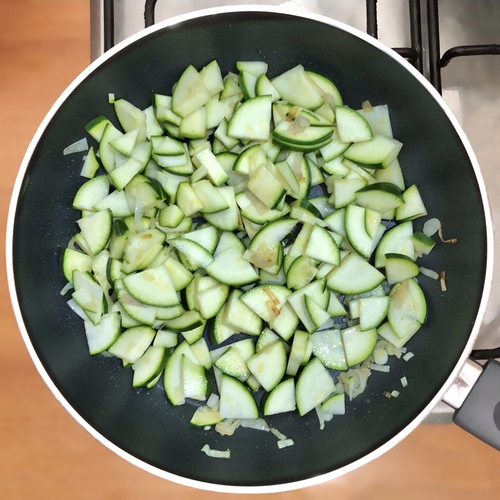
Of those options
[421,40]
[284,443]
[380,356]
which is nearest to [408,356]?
[380,356]

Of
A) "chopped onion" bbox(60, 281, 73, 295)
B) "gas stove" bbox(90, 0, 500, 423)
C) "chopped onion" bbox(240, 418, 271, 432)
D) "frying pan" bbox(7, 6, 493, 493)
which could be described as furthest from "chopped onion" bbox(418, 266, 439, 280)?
"chopped onion" bbox(60, 281, 73, 295)

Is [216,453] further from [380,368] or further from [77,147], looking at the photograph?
[77,147]

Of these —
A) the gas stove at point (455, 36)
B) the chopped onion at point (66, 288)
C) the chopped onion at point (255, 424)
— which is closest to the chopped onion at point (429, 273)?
the gas stove at point (455, 36)

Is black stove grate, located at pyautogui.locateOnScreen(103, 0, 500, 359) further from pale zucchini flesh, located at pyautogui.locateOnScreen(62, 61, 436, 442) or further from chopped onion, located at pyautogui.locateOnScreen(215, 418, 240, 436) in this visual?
chopped onion, located at pyautogui.locateOnScreen(215, 418, 240, 436)

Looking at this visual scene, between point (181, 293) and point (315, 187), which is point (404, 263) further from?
point (181, 293)

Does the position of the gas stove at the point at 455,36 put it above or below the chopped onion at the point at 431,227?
above

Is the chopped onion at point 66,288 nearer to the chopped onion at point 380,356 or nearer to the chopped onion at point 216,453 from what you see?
the chopped onion at point 216,453

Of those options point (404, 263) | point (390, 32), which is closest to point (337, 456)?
point (404, 263)
